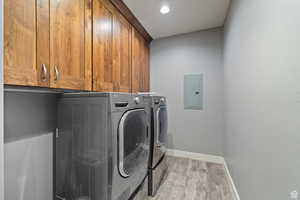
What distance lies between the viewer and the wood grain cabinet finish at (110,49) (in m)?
1.42

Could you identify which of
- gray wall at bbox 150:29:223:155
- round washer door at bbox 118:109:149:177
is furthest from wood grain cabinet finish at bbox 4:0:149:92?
gray wall at bbox 150:29:223:155

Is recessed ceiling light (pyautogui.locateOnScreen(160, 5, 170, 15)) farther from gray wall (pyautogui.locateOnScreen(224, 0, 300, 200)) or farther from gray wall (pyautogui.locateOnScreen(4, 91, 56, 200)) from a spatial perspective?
gray wall (pyautogui.locateOnScreen(4, 91, 56, 200))

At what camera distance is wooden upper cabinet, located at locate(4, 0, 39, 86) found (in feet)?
2.45

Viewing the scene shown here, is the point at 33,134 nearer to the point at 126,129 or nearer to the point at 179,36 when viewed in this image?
the point at 126,129

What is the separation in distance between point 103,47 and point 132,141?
1.04 metres

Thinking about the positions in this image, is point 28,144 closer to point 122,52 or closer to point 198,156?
point 122,52

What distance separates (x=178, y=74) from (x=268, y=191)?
231 cm

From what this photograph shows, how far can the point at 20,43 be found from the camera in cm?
80

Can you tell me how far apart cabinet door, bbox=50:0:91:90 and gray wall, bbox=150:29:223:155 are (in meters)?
1.92

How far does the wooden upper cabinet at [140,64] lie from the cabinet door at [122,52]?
188mm

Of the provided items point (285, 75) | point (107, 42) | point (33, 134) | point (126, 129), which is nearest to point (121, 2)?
point (107, 42)

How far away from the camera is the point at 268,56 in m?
0.89

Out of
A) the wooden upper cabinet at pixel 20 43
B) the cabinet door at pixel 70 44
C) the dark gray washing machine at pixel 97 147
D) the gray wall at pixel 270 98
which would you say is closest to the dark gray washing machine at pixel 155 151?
the dark gray washing machine at pixel 97 147

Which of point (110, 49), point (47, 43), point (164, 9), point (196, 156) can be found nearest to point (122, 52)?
point (110, 49)
